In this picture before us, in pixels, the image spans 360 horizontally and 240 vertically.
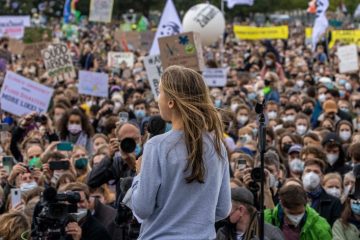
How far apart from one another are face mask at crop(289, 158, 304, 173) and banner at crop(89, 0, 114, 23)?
12849 mm

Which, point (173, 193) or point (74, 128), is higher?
point (173, 193)

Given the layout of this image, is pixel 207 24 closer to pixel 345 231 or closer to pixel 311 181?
pixel 311 181

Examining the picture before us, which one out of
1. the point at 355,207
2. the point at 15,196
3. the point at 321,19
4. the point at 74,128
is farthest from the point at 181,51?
the point at 321,19

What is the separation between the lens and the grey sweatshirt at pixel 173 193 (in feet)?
13.1

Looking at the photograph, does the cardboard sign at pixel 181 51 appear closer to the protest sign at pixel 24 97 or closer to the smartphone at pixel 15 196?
the protest sign at pixel 24 97

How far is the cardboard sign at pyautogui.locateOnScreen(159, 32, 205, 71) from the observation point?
1311 centimetres

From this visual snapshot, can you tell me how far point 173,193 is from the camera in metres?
4.03

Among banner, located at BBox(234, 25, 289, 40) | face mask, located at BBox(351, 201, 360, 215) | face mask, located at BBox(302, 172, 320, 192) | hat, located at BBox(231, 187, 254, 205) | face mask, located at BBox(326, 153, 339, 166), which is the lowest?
banner, located at BBox(234, 25, 289, 40)

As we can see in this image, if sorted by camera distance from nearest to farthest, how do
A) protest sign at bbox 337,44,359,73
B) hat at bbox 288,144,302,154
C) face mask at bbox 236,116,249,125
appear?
hat at bbox 288,144,302,154, face mask at bbox 236,116,249,125, protest sign at bbox 337,44,359,73

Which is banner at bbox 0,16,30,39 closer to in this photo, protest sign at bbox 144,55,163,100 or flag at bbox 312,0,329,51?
flag at bbox 312,0,329,51

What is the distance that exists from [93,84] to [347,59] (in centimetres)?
690

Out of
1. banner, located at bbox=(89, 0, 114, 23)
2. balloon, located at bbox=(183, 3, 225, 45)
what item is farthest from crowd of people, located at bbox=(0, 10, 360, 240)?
banner, located at bbox=(89, 0, 114, 23)

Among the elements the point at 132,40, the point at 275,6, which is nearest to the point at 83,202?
the point at 132,40

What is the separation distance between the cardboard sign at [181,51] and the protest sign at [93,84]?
297 centimetres
